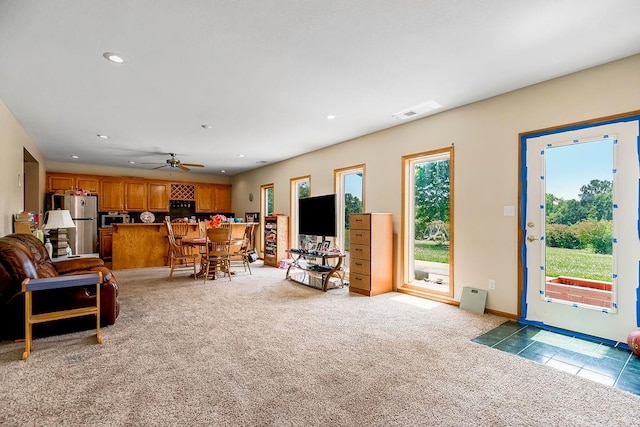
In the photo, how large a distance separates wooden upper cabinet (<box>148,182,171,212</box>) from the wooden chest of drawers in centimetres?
662

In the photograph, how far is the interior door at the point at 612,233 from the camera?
2805 millimetres

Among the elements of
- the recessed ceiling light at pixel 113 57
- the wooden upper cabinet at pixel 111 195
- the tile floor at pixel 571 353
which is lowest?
the tile floor at pixel 571 353

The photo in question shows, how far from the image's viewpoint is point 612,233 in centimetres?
292

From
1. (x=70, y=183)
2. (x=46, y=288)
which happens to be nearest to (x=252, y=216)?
(x=70, y=183)

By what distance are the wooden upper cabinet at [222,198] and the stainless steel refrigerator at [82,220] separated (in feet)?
10.6

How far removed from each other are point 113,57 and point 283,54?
4.97 ft

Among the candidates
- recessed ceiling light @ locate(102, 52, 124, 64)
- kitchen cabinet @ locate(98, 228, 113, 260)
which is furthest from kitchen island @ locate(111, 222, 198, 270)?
recessed ceiling light @ locate(102, 52, 124, 64)

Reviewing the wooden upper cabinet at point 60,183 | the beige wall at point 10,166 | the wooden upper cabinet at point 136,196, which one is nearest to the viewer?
the beige wall at point 10,166

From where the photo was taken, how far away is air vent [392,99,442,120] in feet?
13.0

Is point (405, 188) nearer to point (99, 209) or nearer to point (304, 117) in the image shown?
point (304, 117)

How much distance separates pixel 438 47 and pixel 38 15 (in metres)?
3.02

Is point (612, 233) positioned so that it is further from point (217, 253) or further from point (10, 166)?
point (10, 166)

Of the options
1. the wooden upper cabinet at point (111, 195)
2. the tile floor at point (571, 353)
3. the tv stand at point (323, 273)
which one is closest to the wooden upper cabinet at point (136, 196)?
the wooden upper cabinet at point (111, 195)

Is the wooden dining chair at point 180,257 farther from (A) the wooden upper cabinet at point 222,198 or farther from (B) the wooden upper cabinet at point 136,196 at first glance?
(A) the wooden upper cabinet at point 222,198
